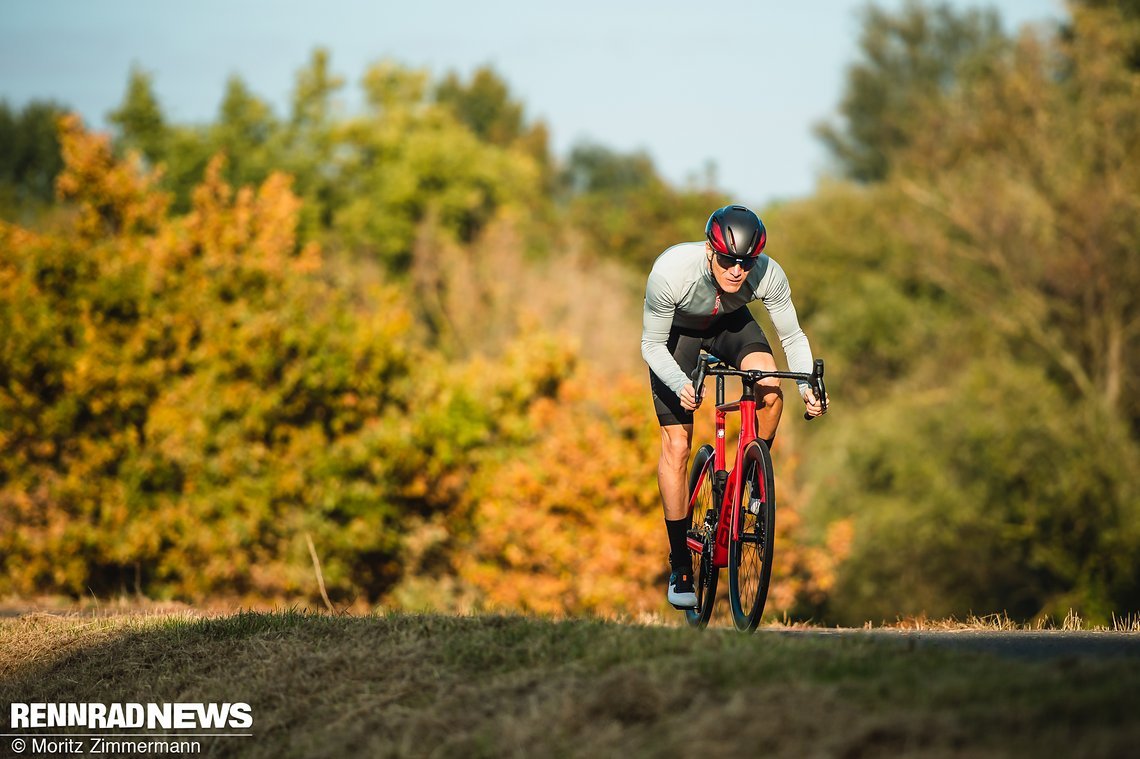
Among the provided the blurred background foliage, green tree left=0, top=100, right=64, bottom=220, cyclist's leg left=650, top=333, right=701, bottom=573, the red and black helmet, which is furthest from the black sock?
green tree left=0, top=100, right=64, bottom=220

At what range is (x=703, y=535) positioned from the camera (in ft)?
25.2

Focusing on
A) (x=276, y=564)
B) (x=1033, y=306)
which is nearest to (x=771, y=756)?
(x=276, y=564)

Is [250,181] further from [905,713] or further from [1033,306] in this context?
[905,713]

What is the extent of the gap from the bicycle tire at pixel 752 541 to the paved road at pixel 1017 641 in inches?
9.5

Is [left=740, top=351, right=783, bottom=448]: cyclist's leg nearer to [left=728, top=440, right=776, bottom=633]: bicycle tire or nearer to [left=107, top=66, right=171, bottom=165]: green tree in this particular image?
[left=728, top=440, right=776, bottom=633]: bicycle tire

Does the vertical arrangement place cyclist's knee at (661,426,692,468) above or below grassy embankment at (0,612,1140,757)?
above

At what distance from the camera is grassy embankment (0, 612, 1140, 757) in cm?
443

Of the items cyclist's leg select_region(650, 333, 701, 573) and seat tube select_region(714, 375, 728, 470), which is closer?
seat tube select_region(714, 375, 728, 470)

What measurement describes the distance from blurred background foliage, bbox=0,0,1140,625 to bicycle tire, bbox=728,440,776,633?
10581mm

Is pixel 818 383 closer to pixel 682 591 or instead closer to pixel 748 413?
pixel 748 413

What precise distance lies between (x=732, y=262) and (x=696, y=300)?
0.42 m

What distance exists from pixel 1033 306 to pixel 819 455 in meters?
9.20

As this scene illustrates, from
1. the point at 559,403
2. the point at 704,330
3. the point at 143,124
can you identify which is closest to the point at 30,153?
the point at 143,124

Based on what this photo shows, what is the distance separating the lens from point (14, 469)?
26.6 m
